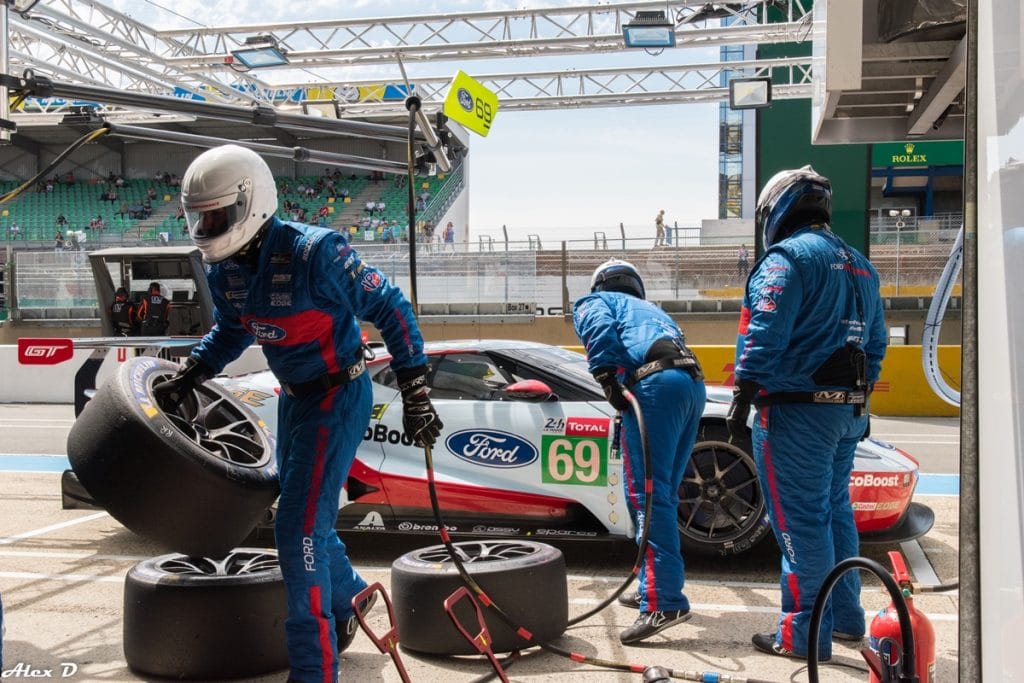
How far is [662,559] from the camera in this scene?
4.47m

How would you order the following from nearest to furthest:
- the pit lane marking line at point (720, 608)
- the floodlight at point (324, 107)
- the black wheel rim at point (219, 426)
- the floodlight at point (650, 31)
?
the black wheel rim at point (219, 426) → the pit lane marking line at point (720, 608) → the floodlight at point (324, 107) → the floodlight at point (650, 31)

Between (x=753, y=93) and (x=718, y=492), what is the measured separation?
12918 millimetres

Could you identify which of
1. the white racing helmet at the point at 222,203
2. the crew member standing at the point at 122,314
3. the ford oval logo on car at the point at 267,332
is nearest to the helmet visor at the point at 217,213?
the white racing helmet at the point at 222,203

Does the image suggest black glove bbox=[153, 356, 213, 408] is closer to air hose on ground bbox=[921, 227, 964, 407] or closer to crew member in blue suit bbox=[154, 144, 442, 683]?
crew member in blue suit bbox=[154, 144, 442, 683]

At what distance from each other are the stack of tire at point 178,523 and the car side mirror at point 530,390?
5.38 feet

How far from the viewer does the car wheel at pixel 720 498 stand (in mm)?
5422

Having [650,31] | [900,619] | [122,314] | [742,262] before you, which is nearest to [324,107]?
[122,314]

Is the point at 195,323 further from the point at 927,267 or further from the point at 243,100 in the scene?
the point at 927,267

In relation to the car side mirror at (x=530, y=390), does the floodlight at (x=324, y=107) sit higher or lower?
higher

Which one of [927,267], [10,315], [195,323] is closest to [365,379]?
[195,323]

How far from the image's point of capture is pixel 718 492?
544 centimetres

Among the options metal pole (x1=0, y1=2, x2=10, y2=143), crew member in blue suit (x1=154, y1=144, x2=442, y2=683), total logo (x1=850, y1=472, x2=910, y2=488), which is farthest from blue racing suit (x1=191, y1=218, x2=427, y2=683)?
total logo (x1=850, y1=472, x2=910, y2=488)

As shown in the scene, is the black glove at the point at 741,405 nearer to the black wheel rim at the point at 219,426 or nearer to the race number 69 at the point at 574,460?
the race number 69 at the point at 574,460

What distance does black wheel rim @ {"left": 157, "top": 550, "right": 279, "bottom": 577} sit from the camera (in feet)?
13.9
